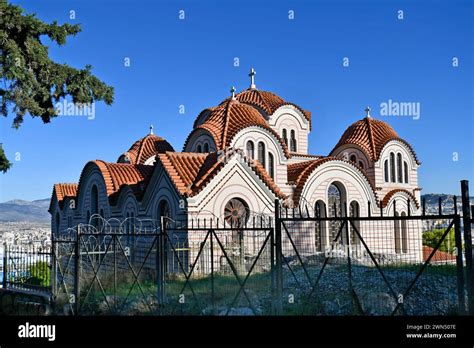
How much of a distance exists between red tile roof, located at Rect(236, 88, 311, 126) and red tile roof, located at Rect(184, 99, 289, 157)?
342 cm

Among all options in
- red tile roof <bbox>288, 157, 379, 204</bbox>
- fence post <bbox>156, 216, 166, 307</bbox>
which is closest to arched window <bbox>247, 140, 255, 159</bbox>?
red tile roof <bbox>288, 157, 379, 204</bbox>

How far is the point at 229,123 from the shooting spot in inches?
970

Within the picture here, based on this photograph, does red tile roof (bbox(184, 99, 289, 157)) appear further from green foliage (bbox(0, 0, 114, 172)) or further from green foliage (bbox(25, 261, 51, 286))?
green foliage (bbox(25, 261, 51, 286))

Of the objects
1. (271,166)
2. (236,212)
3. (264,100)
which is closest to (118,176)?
(236,212)

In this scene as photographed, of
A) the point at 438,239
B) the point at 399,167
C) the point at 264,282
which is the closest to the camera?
the point at 264,282

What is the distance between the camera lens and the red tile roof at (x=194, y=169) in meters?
19.8

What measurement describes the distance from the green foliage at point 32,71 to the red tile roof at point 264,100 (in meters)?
13.1

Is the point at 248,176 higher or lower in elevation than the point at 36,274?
higher

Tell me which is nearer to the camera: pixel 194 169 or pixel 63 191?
pixel 194 169

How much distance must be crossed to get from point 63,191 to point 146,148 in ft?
19.2

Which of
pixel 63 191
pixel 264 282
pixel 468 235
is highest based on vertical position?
pixel 63 191

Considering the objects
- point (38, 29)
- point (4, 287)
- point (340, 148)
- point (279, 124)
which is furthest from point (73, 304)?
point (340, 148)

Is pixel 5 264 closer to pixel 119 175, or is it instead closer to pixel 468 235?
pixel 119 175

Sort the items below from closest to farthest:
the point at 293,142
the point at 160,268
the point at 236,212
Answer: the point at 160,268 → the point at 236,212 → the point at 293,142
